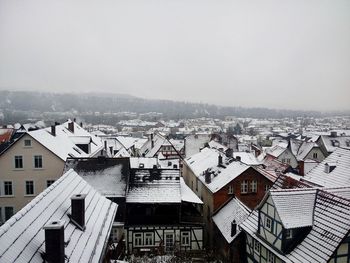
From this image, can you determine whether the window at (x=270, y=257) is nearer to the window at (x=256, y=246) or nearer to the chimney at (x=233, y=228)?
the window at (x=256, y=246)

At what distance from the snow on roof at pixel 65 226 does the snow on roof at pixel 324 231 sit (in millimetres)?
8941

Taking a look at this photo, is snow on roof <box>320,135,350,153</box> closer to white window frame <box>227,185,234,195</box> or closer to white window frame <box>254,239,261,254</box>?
white window frame <box>227,185,234,195</box>

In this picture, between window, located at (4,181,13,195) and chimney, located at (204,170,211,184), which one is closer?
window, located at (4,181,13,195)

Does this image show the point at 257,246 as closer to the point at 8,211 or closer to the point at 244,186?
the point at 244,186

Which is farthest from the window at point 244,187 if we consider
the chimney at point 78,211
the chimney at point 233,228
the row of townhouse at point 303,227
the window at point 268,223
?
the chimney at point 78,211

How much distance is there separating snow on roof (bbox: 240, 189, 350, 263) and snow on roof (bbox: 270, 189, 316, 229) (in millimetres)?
198

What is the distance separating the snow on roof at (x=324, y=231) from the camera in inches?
622

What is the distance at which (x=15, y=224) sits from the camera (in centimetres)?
1172

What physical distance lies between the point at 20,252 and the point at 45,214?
3.40 meters

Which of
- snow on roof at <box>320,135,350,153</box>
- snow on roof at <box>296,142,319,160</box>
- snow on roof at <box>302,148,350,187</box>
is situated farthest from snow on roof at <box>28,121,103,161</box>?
snow on roof at <box>320,135,350,153</box>

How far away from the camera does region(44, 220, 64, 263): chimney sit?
1115 cm

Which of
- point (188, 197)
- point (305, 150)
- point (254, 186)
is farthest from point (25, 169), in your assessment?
point (305, 150)

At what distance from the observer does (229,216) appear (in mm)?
26859

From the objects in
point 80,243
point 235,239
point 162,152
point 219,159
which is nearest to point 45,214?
point 80,243
